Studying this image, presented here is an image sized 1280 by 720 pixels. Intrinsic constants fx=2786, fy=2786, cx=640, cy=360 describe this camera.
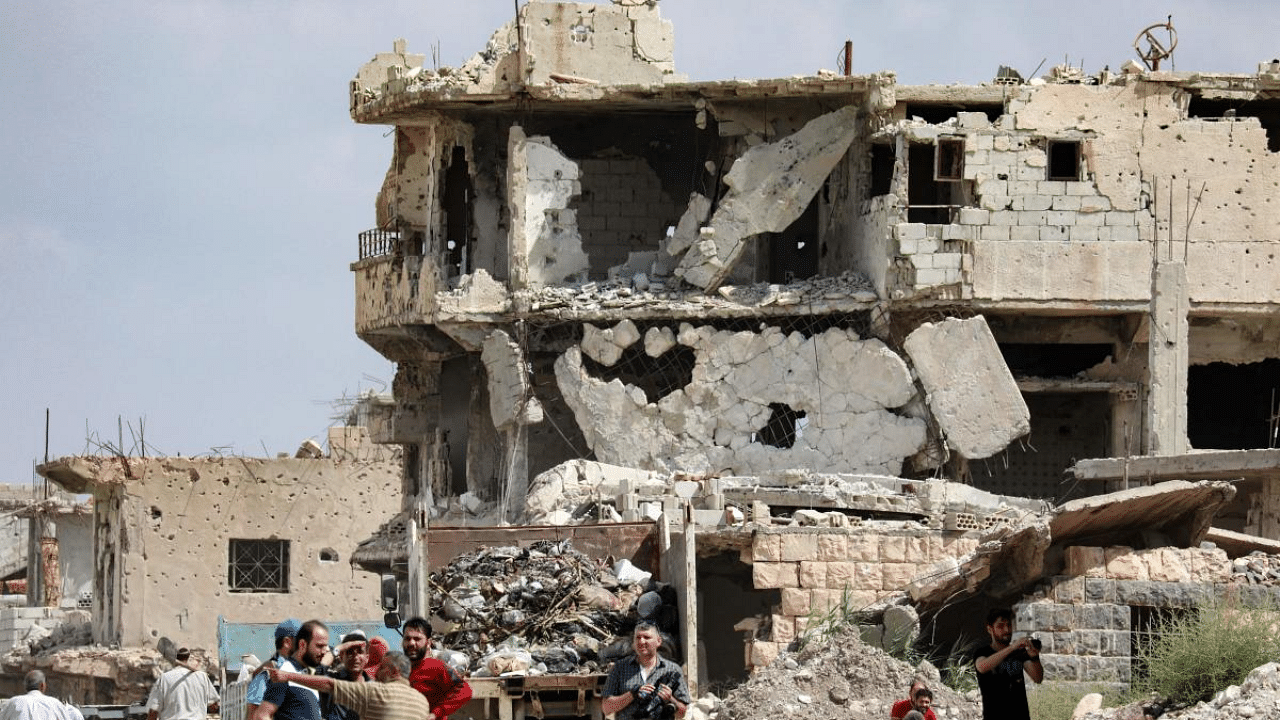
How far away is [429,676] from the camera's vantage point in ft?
52.0

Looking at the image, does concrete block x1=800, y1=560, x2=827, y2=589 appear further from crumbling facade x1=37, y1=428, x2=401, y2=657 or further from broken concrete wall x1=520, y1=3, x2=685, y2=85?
crumbling facade x1=37, y1=428, x2=401, y2=657

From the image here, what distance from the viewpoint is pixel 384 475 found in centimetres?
3697

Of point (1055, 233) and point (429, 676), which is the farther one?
point (1055, 233)

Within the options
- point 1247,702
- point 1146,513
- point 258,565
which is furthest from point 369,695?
point 258,565

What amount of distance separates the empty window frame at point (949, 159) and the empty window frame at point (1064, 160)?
1038mm

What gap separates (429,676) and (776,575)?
8.97 m

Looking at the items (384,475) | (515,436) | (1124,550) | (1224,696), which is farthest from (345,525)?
(1224,696)

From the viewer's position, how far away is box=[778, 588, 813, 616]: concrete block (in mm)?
24328

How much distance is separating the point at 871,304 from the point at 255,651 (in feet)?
28.6

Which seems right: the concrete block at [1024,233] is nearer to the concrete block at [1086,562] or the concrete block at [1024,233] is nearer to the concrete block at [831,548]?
the concrete block at [831,548]

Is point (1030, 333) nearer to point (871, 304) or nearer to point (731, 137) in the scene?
point (871, 304)

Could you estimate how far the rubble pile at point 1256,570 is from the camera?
22.0m

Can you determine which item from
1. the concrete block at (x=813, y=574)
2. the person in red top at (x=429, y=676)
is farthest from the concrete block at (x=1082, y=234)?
the person in red top at (x=429, y=676)

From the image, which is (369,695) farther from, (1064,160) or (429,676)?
(1064,160)
